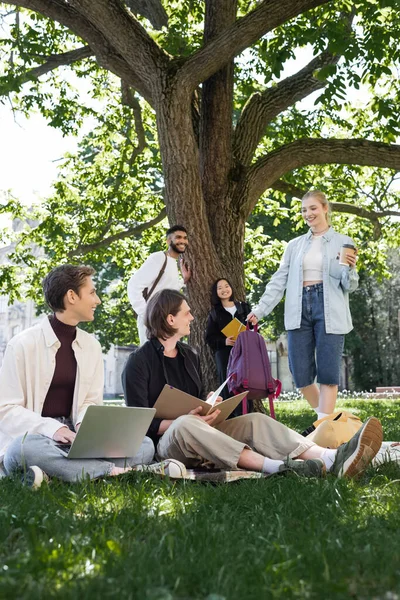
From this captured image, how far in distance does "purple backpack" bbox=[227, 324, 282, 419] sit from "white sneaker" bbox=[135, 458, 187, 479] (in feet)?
7.66

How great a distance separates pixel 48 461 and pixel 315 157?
712 cm

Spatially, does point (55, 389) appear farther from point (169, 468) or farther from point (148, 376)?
point (169, 468)

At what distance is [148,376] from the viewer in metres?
5.49

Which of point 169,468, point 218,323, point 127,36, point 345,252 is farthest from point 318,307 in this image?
point 127,36

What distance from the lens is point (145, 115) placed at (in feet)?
52.4

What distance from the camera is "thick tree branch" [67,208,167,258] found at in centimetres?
1579

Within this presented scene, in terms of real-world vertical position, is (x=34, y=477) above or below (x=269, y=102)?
below

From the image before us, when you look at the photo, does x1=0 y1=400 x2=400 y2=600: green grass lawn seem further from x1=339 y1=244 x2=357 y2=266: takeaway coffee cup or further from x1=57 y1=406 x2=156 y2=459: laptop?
x1=339 y1=244 x2=357 y2=266: takeaway coffee cup

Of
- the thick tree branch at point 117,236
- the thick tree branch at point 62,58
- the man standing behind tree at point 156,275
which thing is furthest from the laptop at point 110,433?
the thick tree branch at point 117,236

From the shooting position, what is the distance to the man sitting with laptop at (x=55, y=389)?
4527 mm

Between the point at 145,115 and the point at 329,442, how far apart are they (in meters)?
11.9

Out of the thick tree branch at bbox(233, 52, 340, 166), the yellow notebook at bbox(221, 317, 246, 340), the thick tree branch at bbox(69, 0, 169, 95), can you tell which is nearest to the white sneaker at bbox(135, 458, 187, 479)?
the yellow notebook at bbox(221, 317, 246, 340)

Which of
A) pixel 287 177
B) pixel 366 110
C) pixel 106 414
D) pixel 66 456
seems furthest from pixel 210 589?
pixel 366 110

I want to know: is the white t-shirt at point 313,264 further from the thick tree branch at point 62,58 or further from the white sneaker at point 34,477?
the thick tree branch at point 62,58
